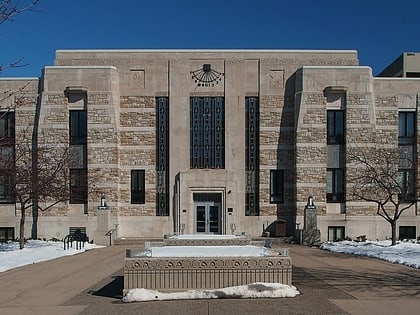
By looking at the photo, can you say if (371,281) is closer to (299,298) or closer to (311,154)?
(299,298)

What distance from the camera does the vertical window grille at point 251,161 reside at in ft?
127

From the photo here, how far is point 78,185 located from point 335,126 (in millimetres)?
17132

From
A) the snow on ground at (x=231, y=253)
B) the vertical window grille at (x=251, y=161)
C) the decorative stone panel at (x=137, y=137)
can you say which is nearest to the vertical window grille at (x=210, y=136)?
the vertical window grille at (x=251, y=161)

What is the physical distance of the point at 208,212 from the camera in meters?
38.8

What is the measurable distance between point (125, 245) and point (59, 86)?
11199 mm

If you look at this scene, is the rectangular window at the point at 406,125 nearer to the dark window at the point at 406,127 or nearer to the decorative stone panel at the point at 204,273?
the dark window at the point at 406,127

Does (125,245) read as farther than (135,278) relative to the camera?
Yes

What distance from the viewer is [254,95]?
38750 millimetres

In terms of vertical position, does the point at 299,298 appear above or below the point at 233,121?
below

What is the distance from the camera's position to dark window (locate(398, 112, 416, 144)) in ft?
125

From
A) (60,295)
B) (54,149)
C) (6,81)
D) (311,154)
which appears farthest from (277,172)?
(60,295)

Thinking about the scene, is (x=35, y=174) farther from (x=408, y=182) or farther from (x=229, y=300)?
(x=408, y=182)

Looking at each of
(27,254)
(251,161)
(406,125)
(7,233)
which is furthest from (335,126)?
(7,233)

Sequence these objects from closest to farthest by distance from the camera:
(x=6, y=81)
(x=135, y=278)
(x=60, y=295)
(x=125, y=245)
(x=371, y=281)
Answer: (x=135, y=278) < (x=60, y=295) < (x=371, y=281) < (x=125, y=245) < (x=6, y=81)
